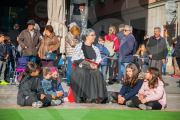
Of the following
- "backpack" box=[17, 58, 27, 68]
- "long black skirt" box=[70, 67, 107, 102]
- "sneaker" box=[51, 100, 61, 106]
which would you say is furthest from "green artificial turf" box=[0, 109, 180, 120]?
"backpack" box=[17, 58, 27, 68]

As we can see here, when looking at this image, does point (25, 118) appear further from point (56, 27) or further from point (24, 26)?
point (24, 26)

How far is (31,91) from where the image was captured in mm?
7762

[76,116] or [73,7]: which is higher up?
[73,7]

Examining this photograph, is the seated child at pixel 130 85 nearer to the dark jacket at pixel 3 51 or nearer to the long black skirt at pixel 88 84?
the long black skirt at pixel 88 84

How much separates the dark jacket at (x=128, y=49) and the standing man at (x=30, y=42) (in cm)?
262

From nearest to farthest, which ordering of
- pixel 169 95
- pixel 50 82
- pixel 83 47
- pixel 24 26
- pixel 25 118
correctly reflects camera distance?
1. pixel 25 118
2. pixel 50 82
3. pixel 83 47
4. pixel 169 95
5. pixel 24 26

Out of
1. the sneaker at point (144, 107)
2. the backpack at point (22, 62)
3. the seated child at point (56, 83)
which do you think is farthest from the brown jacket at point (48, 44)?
the sneaker at point (144, 107)

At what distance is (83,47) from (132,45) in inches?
117

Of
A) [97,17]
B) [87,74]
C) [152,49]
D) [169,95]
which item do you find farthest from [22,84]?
[97,17]

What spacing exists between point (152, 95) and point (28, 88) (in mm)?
2525

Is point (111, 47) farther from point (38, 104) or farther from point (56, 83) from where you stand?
point (38, 104)

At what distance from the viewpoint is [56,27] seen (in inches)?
493

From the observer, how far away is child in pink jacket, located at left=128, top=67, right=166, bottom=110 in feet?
25.2

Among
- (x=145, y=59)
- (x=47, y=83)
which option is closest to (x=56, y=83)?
(x=47, y=83)
